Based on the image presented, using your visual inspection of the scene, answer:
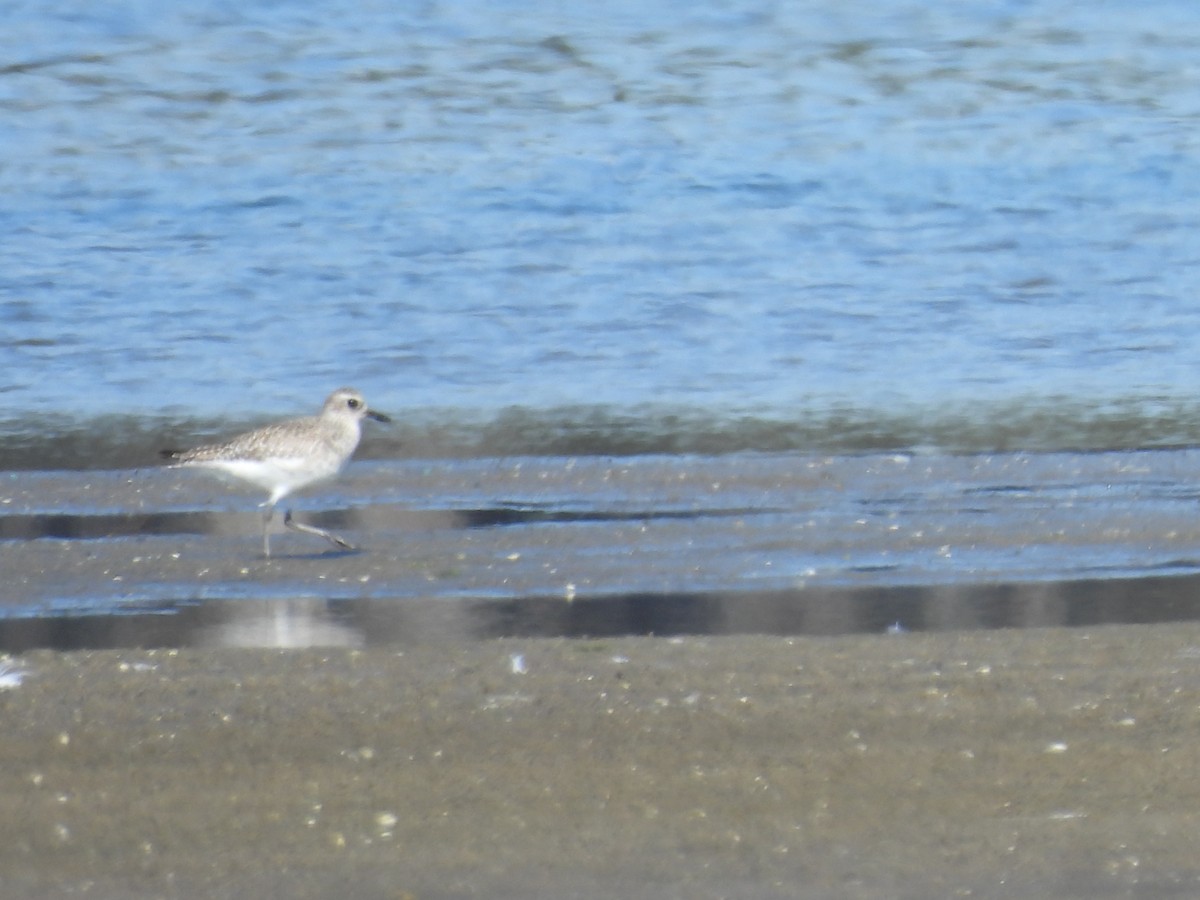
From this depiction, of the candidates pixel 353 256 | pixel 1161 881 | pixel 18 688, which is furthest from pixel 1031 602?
pixel 353 256

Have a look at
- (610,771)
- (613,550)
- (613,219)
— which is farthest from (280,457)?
(613,219)

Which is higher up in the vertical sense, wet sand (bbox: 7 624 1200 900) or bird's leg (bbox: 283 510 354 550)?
wet sand (bbox: 7 624 1200 900)

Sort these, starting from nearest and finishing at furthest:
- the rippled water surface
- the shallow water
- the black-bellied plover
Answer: the shallow water → the rippled water surface → the black-bellied plover

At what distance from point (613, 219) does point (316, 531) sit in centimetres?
987

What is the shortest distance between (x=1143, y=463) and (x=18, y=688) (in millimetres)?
6482

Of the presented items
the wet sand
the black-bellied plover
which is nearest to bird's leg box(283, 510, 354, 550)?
the black-bellied plover

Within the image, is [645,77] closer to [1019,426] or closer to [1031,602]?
[1019,426]

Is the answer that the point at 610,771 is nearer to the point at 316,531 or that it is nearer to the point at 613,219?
the point at 316,531

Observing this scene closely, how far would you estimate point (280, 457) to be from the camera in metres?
9.57

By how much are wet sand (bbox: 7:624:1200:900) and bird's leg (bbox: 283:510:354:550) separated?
2281mm

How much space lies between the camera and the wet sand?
196 inches

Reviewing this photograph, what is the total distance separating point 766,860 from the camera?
505 centimetres

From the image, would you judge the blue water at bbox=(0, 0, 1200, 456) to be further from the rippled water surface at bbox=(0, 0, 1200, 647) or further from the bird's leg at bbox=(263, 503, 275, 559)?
the bird's leg at bbox=(263, 503, 275, 559)

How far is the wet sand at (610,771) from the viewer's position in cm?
497
